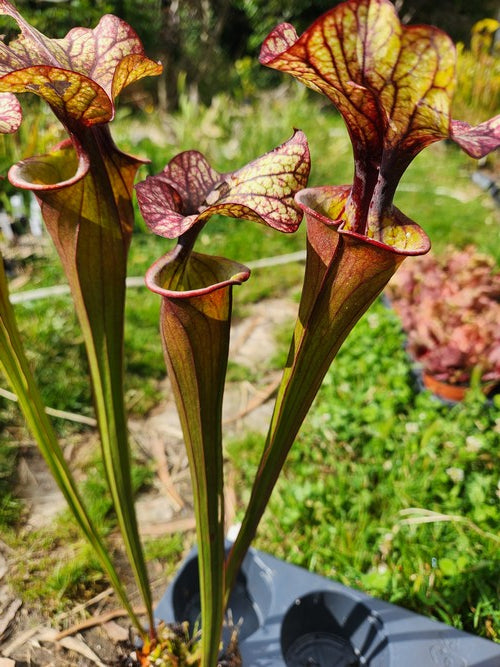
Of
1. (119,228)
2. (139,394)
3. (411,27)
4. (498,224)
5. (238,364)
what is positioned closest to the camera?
(411,27)

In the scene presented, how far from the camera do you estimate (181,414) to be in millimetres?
648

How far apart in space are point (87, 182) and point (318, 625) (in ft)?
3.39

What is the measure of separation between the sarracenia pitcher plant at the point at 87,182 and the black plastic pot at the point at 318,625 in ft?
1.71

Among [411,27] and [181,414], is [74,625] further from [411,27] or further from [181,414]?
[411,27]

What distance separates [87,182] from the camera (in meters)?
0.57

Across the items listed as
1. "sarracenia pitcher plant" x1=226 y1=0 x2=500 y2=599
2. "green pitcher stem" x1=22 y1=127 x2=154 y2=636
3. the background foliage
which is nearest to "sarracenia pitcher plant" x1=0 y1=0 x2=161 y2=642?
"green pitcher stem" x1=22 y1=127 x2=154 y2=636

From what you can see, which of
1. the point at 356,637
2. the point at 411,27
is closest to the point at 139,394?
the point at 356,637

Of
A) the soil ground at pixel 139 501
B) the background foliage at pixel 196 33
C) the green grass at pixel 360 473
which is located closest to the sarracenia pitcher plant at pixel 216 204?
the soil ground at pixel 139 501

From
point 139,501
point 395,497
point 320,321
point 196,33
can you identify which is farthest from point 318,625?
point 196,33

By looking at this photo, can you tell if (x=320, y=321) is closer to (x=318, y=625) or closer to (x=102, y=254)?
(x=102, y=254)

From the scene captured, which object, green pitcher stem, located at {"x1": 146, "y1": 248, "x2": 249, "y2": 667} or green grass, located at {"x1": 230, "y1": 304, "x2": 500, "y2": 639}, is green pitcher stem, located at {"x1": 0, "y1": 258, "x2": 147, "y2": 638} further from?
green grass, located at {"x1": 230, "y1": 304, "x2": 500, "y2": 639}

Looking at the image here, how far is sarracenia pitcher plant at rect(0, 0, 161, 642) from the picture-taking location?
489 millimetres

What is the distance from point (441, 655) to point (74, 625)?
804mm

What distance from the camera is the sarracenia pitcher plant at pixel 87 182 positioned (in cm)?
49
